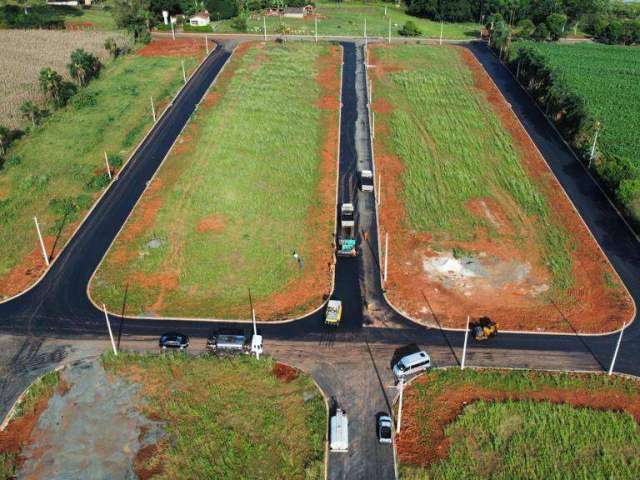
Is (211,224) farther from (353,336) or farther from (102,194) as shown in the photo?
(353,336)

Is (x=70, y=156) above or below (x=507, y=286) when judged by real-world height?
above

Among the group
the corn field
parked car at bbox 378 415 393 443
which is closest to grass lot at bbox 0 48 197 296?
the corn field

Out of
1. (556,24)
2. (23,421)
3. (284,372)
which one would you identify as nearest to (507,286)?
(284,372)

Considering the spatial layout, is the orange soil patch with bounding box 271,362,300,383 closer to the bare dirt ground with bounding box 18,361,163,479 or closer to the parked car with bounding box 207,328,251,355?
the parked car with bounding box 207,328,251,355

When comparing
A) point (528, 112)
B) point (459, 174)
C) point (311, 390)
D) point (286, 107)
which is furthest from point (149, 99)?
point (311, 390)

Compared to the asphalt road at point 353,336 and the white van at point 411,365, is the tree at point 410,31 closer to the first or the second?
the asphalt road at point 353,336

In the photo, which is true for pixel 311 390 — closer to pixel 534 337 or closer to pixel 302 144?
pixel 534 337

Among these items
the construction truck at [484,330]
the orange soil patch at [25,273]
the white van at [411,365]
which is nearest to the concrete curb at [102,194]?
the orange soil patch at [25,273]

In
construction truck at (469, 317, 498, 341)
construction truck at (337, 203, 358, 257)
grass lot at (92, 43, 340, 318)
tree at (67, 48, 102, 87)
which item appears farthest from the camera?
tree at (67, 48, 102, 87)
